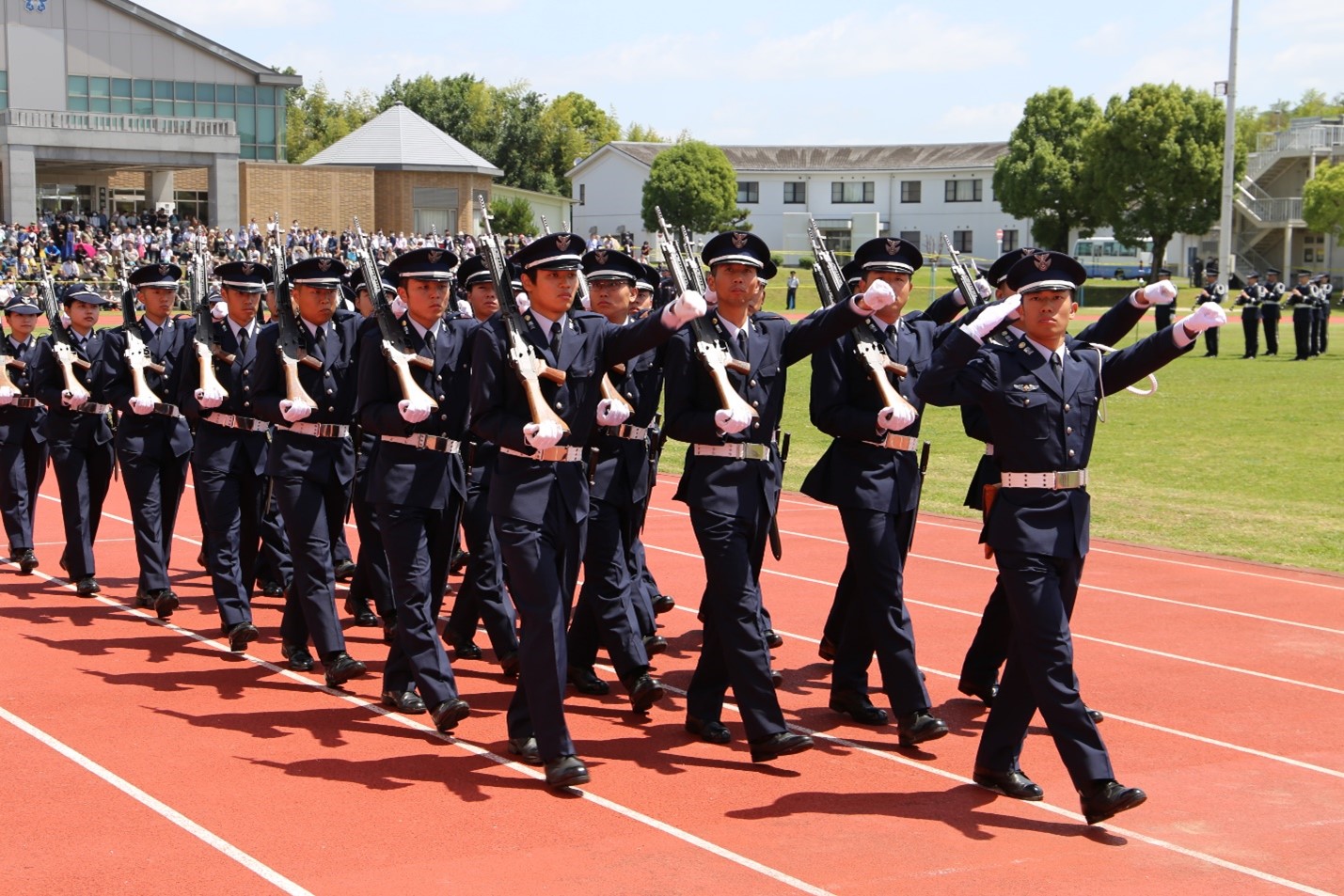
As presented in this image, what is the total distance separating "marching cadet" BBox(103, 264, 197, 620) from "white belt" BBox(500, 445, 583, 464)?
4.00 m

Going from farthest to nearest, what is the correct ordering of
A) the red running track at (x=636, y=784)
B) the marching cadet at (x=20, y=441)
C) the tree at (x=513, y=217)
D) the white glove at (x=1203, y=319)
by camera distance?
1. the tree at (x=513, y=217)
2. the marching cadet at (x=20, y=441)
3. the white glove at (x=1203, y=319)
4. the red running track at (x=636, y=784)

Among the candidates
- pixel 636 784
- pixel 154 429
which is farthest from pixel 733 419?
pixel 154 429

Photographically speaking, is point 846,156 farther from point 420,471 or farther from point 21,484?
point 420,471

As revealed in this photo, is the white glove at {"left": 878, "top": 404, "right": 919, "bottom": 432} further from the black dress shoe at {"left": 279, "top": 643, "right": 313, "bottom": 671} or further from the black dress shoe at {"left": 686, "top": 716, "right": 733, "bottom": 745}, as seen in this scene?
the black dress shoe at {"left": 279, "top": 643, "right": 313, "bottom": 671}

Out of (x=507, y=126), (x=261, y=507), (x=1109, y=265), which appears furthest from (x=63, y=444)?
(x=507, y=126)

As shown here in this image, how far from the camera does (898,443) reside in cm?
757

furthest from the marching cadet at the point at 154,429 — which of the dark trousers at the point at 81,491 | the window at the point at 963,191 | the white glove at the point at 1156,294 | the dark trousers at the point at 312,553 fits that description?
the window at the point at 963,191

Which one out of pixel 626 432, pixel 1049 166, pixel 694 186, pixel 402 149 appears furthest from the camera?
pixel 694 186

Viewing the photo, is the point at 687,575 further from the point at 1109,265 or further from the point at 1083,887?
the point at 1109,265

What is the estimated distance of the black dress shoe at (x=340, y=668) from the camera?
823 centimetres

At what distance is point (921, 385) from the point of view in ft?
22.2

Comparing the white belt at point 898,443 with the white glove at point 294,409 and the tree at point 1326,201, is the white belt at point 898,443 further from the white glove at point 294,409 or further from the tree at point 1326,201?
the tree at point 1326,201

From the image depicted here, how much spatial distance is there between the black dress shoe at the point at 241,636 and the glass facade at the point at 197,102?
1816 inches

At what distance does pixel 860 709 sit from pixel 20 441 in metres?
7.37
